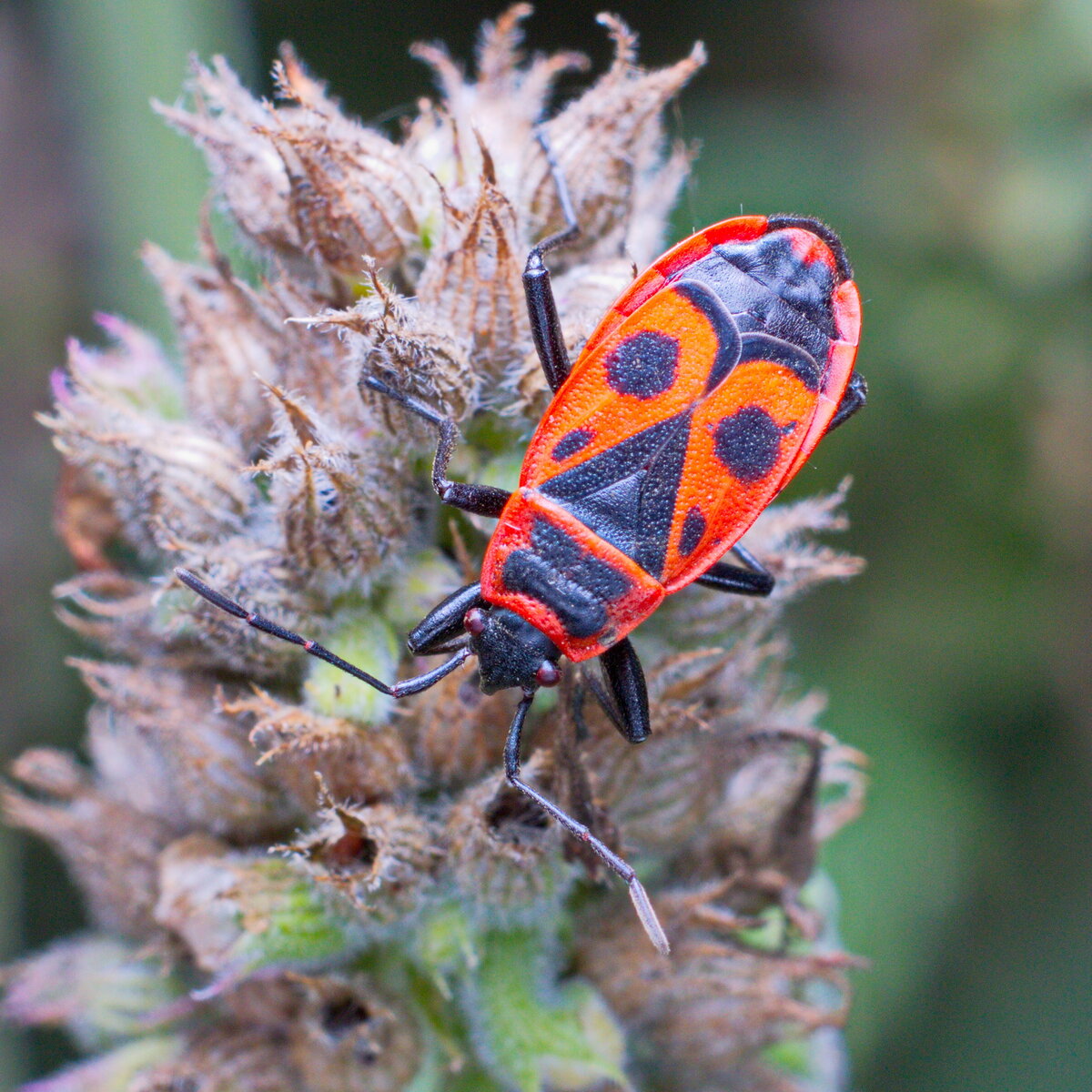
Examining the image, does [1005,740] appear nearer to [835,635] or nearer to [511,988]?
[835,635]

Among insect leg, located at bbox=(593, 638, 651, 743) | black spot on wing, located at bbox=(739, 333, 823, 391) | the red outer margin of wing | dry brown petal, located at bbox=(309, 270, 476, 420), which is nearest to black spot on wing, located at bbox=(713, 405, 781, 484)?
black spot on wing, located at bbox=(739, 333, 823, 391)

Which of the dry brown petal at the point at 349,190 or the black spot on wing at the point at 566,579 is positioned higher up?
the dry brown petal at the point at 349,190

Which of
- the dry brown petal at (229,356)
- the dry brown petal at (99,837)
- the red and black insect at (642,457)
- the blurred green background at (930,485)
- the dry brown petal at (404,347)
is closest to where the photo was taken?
the dry brown petal at (404,347)

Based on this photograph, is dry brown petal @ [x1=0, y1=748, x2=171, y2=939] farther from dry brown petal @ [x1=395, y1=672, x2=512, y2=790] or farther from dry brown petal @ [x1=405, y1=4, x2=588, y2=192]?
dry brown petal @ [x1=405, y1=4, x2=588, y2=192]

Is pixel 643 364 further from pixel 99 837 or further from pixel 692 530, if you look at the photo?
pixel 99 837

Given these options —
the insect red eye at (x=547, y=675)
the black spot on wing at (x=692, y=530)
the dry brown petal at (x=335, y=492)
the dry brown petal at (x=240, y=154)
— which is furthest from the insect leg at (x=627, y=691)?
the dry brown petal at (x=240, y=154)

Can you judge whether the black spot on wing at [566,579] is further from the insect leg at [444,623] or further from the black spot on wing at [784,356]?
the black spot on wing at [784,356]

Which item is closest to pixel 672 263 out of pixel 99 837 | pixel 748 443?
pixel 748 443
